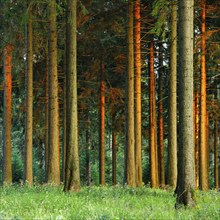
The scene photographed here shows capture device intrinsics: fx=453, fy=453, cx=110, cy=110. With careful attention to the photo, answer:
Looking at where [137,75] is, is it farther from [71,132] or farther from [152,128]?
[71,132]

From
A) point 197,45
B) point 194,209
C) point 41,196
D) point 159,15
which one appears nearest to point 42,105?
point 197,45

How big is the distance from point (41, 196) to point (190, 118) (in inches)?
167

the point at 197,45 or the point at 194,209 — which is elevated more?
the point at 197,45

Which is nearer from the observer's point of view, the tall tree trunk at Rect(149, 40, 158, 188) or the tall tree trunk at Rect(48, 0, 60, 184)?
the tall tree trunk at Rect(48, 0, 60, 184)

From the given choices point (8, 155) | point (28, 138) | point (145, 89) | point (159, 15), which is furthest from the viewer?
point (145, 89)

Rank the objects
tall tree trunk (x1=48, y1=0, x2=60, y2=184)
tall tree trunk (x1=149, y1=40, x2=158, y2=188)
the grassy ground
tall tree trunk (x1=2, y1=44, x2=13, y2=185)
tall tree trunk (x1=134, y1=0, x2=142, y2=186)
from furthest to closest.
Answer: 1. tall tree trunk (x1=149, y1=40, x2=158, y2=188)
2. tall tree trunk (x1=2, y1=44, x2=13, y2=185)
3. tall tree trunk (x1=134, y1=0, x2=142, y2=186)
4. tall tree trunk (x1=48, y1=0, x2=60, y2=184)
5. the grassy ground

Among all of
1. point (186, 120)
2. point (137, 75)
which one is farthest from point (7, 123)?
point (186, 120)

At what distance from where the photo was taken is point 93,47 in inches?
981

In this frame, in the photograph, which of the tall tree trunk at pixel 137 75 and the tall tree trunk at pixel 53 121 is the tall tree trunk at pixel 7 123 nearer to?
the tall tree trunk at pixel 53 121

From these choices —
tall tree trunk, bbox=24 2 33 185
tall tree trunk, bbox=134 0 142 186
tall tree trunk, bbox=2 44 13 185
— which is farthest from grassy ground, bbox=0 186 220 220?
tall tree trunk, bbox=2 44 13 185

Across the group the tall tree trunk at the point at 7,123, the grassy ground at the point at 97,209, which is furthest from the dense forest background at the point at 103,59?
the grassy ground at the point at 97,209

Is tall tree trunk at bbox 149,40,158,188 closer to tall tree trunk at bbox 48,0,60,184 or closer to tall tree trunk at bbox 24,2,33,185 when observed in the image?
tall tree trunk at bbox 24,2,33,185

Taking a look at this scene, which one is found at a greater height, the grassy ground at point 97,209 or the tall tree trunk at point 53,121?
the tall tree trunk at point 53,121

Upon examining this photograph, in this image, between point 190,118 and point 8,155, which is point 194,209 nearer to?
point 190,118
